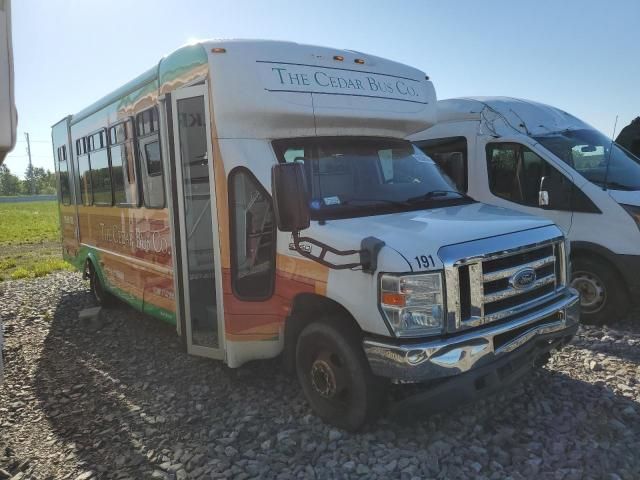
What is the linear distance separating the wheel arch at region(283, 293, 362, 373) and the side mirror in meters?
0.60

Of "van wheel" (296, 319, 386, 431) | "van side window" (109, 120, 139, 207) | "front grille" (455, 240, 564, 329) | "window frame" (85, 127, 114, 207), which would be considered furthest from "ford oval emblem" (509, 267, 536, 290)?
"window frame" (85, 127, 114, 207)

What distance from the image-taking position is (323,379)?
3875 millimetres

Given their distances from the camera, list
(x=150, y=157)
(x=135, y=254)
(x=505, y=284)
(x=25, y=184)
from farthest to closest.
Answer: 1. (x=25, y=184)
2. (x=135, y=254)
3. (x=150, y=157)
4. (x=505, y=284)

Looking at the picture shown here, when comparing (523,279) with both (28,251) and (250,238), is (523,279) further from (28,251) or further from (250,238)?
(28,251)

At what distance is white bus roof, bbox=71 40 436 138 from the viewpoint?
4.13 meters

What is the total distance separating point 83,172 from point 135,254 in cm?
252

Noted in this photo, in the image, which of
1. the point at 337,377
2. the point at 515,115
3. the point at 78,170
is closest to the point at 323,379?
the point at 337,377

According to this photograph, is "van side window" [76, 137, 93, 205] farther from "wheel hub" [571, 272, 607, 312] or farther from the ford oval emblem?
"wheel hub" [571, 272, 607, 312]

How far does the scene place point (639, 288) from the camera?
18.4ft

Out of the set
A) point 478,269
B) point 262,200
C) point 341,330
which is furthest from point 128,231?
point 478,269

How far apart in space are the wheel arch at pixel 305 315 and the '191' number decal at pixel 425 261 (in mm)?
669

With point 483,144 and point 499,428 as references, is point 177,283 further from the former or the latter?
point 483,144

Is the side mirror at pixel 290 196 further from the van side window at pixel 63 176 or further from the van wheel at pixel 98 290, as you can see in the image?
the van side window at pixel 63 176

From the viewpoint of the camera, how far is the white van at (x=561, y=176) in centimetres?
575
